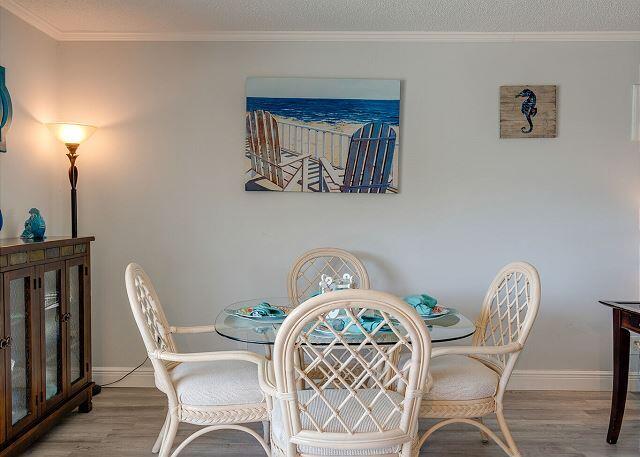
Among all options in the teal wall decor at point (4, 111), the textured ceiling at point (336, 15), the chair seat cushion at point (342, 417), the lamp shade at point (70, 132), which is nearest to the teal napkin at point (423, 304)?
the chair seat cushion at point (342, 417)

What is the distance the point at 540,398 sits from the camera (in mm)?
3639

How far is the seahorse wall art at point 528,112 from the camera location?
12.2 ft

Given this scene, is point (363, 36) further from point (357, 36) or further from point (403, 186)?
point (403, 186)

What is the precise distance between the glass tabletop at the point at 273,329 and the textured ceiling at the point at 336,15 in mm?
1693

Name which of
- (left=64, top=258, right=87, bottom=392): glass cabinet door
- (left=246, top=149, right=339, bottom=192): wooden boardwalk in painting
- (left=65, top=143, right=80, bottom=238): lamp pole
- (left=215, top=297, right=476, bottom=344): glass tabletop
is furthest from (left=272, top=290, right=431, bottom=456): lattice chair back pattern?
(left=65, top=143, right=80, bottom=238): lamp pole

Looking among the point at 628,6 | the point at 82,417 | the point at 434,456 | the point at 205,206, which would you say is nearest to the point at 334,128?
the point at 205,206

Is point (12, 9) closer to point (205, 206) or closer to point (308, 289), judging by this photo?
point (205, 206)

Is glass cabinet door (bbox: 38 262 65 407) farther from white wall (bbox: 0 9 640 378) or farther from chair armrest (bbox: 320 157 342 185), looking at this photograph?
chair armrest (bbox: 320 157 342 185)

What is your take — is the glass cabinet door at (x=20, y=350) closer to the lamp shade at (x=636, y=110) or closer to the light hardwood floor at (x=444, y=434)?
the light hardwood floor at (x=444, y=434)

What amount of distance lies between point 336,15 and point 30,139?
194 centimetres

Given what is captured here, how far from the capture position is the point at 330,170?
3.71 metres

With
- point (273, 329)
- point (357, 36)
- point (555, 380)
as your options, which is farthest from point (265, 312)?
point (555, 380)

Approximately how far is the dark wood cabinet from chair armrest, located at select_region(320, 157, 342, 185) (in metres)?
1.48

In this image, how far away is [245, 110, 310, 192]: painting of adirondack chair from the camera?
145 inches
